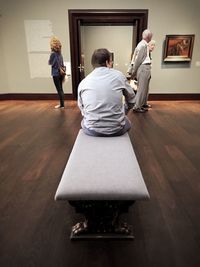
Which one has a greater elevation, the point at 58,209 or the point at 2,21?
the point at 2,21

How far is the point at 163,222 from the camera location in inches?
63.6

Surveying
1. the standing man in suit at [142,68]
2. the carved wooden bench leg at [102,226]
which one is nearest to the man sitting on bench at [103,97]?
the carved wooden bench leg at [102,226]

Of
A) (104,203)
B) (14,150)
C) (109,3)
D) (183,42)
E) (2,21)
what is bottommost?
(14,150)

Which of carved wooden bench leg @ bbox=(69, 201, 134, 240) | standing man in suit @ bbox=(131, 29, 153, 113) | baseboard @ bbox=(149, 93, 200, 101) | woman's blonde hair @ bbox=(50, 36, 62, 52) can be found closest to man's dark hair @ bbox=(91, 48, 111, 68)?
carved wooden bench leg @ bbox=(69, 201, 134, 240)

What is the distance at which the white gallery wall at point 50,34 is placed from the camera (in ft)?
17.4

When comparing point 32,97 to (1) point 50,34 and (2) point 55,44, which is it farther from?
(2) point 55,44

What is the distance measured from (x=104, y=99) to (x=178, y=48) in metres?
4.67

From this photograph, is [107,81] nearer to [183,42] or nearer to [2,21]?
[183,42]

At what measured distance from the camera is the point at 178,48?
5531mm

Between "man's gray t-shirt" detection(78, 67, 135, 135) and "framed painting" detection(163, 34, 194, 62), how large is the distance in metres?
4.30

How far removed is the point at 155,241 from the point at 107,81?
4.08ft

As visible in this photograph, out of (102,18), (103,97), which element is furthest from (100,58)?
(102,18)

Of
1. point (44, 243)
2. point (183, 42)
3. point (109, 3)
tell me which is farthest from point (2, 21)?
point (44, 243)

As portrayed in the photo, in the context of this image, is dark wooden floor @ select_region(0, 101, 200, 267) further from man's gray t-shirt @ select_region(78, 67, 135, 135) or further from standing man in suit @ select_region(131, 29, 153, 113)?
standing man in suit @ select_region(131, 29, 153, 113)
